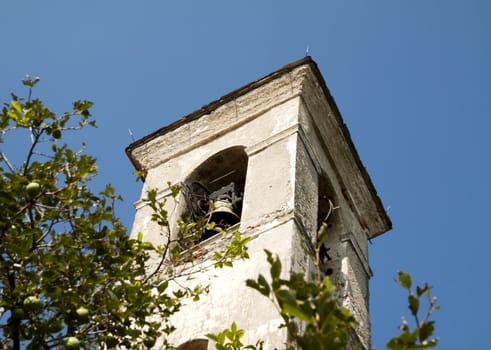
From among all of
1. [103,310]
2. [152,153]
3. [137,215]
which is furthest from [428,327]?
[152,153]

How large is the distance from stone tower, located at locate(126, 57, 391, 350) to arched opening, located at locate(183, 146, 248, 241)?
0.01 m

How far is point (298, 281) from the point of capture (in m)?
3.30

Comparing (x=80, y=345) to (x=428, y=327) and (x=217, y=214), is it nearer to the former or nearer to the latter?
(x=428, y=327)

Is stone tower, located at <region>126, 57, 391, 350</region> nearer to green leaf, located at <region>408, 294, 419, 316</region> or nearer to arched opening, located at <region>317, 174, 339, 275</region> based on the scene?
arched opening, located at <region>317, 174, 339, 275</region>

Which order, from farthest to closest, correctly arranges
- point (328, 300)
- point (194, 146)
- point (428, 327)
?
1. point (194, 146)
2. point (428, 327)
3. point (328, 300)

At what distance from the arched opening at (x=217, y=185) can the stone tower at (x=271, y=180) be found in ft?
0.05

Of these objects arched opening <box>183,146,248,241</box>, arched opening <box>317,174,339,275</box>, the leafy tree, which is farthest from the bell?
the leafy tree

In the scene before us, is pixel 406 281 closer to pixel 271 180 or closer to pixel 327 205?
pixel 271 180

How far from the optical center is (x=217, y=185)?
10.0 metres

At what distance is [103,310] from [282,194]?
3.60 m

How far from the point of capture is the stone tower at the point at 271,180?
7.48 metres

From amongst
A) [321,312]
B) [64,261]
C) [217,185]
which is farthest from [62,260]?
[217,185]

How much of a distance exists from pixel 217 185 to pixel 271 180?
147cm

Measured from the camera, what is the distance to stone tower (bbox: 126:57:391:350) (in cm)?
748
